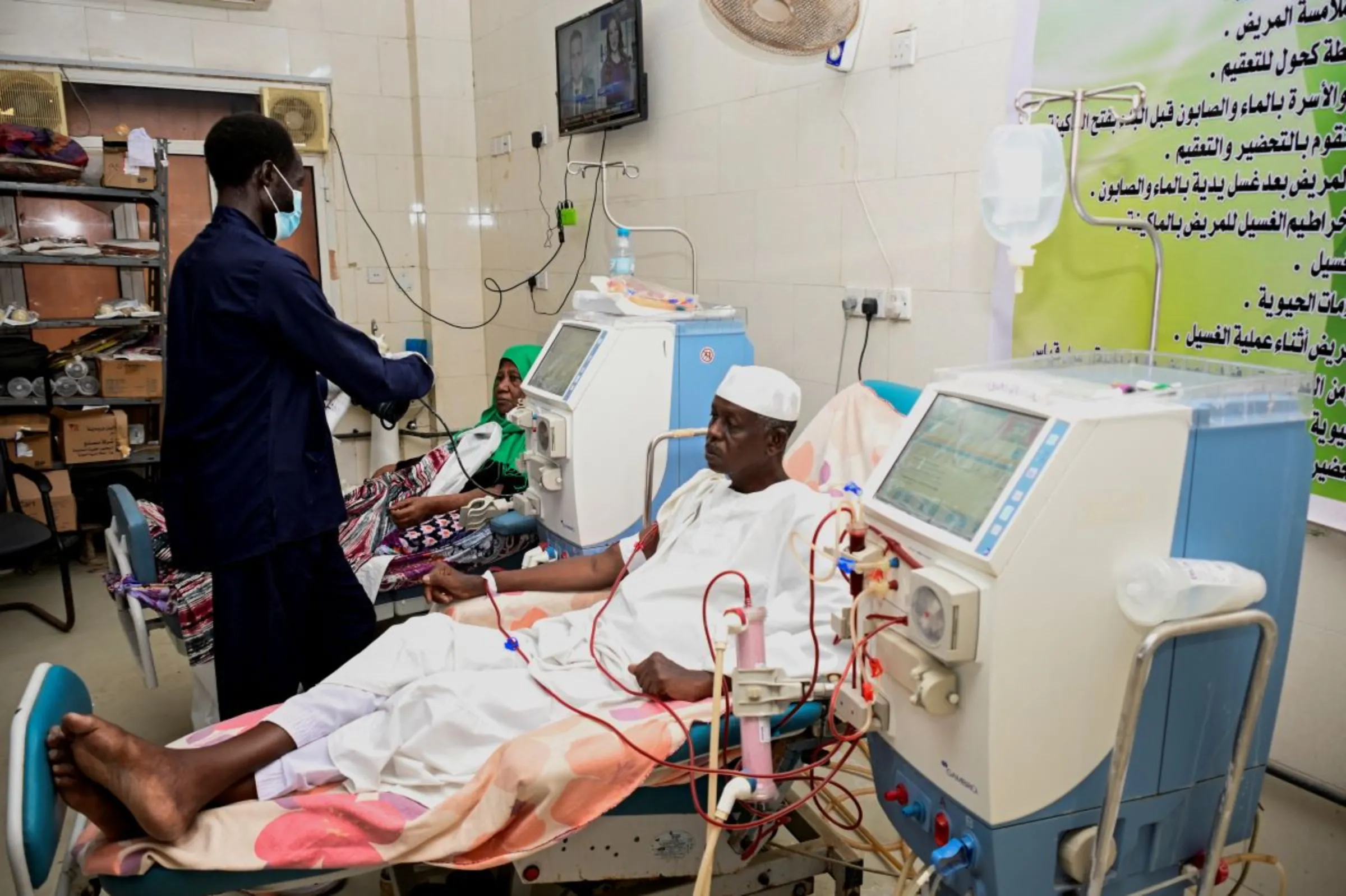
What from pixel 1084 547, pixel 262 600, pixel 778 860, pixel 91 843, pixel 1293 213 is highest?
pixel 1293 213

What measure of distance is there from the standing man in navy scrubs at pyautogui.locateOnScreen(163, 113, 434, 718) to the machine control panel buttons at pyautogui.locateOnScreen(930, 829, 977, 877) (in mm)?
1482

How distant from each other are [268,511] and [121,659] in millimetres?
1865

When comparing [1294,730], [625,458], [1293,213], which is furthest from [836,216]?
[1294,730]

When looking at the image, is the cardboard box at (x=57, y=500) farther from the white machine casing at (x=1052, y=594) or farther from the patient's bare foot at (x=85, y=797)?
the white machine casing at (x=1052, y=594)

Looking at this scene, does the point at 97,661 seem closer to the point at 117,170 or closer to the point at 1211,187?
the point at 117,170

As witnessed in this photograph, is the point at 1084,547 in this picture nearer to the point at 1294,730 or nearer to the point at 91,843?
the point at 1294,730

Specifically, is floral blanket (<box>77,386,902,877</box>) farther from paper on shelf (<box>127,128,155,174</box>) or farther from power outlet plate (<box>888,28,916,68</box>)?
paper on shelf (<box>127,128,155,174</box>)

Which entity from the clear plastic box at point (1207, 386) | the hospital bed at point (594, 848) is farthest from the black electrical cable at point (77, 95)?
the clear plastic box at point (1207, 386)

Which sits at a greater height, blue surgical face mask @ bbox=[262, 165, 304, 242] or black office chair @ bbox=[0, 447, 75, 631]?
blue surgical face mask @ bbox=[262, 165, 304, 242]

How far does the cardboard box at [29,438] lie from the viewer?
3941 mm

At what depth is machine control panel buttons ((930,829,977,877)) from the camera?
114 cm

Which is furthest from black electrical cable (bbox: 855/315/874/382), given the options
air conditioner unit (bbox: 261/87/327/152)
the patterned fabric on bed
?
air conditioner unit (bbox: 261/87/327/152)

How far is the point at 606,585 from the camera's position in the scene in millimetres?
2158

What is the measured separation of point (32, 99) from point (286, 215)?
130 inches
